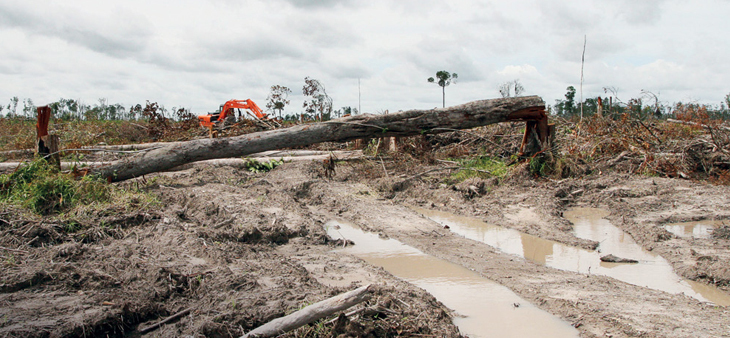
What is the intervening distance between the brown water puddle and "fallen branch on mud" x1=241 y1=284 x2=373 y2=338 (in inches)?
196

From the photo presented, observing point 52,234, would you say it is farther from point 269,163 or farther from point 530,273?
point 269,163

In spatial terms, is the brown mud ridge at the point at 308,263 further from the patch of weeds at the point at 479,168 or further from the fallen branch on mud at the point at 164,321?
the patch of weeds at the point at 479,168

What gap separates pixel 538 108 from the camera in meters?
9.40

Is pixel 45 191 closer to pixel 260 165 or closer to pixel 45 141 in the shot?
pixel 45 141

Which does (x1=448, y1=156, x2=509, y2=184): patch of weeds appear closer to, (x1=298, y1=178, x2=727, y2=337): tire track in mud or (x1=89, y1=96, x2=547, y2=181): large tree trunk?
(x1=89, y1=96, x2=547, y2=181): large tree trunk

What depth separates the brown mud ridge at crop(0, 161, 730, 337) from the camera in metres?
3.00

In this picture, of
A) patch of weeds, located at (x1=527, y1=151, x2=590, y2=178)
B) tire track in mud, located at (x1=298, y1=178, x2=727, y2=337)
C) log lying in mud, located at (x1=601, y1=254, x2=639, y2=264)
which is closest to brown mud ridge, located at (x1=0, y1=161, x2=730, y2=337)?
tire track in mud, located at (x1=298, y1=178, x2=727, y2=337)

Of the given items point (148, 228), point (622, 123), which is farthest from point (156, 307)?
point (622, 123)

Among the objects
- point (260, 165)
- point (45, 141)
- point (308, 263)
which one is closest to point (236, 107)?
point (260, 165)

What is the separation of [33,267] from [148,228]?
154cm

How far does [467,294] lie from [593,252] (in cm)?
217

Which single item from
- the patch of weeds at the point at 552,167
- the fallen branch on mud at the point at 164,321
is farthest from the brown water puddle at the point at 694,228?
the fallen branch on mud at the point at 164,321

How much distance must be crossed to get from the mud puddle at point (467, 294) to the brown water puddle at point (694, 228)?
3219mm

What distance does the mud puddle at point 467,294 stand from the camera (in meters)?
3.34
